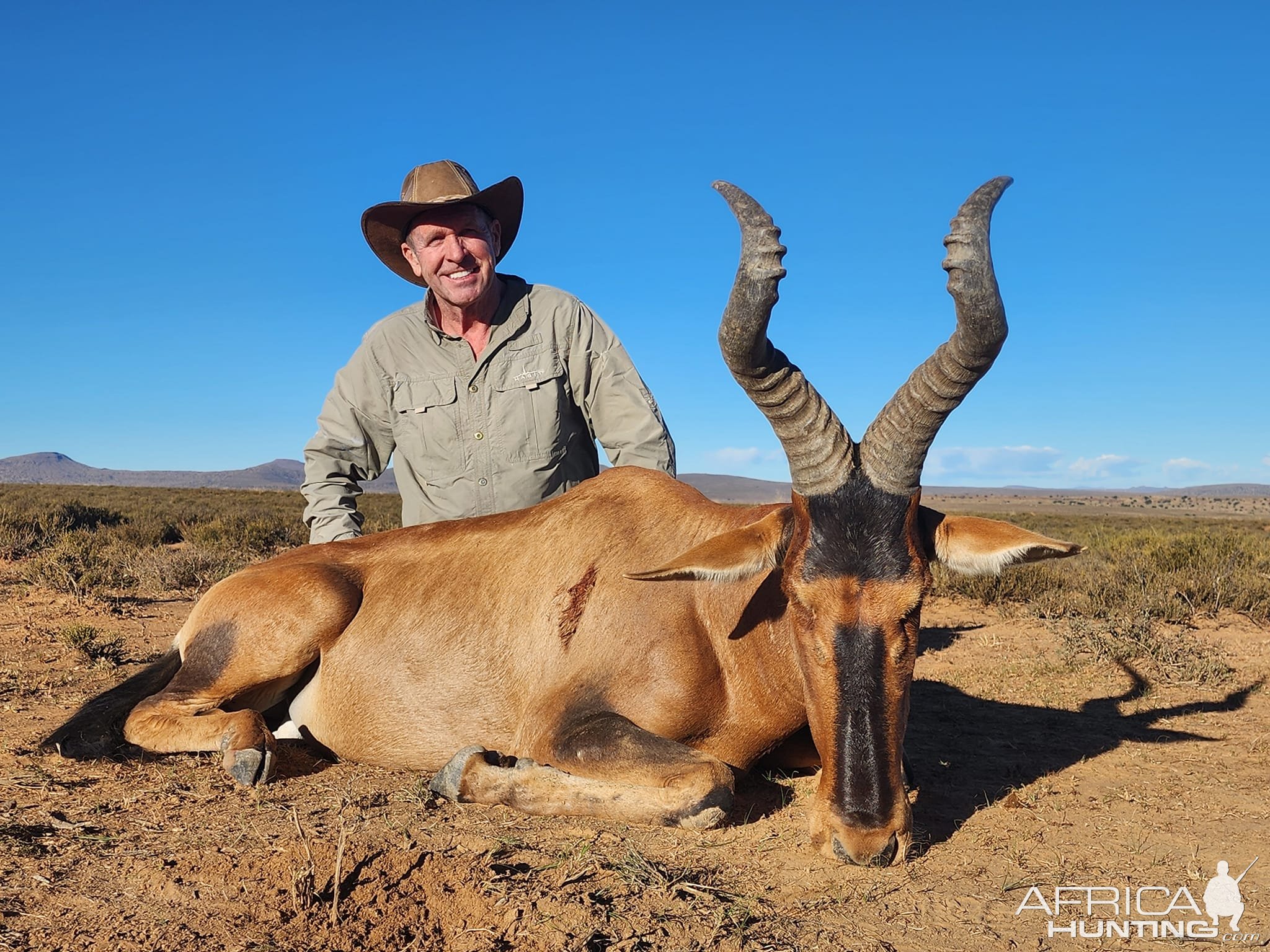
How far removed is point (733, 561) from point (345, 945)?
2170 mm

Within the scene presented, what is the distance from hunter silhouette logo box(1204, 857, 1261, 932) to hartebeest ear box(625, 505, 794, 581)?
→ 2.12 metres

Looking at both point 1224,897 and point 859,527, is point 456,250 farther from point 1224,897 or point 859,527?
point 1224,897

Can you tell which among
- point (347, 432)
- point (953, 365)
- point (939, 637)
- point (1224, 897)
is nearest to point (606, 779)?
point (953, 365)

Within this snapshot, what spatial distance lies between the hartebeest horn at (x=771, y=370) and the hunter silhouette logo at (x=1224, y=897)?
2.14m

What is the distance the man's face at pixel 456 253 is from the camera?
7449 mm

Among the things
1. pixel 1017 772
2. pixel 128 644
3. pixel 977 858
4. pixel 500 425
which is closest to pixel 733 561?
pixel 977 858

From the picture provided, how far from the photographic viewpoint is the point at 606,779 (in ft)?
14.8

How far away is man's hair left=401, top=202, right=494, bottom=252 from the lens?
297 inches

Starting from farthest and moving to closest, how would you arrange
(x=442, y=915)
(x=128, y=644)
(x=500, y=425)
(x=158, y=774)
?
(x=128, y=644), (x=500, y=425), (x=158, y=774), (x=442, y=915)

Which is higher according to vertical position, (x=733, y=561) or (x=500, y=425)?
(x=500, y=425)

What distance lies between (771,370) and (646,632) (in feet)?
4.82

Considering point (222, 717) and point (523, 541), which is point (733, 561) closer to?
point (523, 541)

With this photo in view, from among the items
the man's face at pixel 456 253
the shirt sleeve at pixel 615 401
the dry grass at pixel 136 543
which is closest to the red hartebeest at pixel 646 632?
the shirt sleeve at pixel 615 401

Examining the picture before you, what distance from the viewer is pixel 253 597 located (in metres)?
5.64
